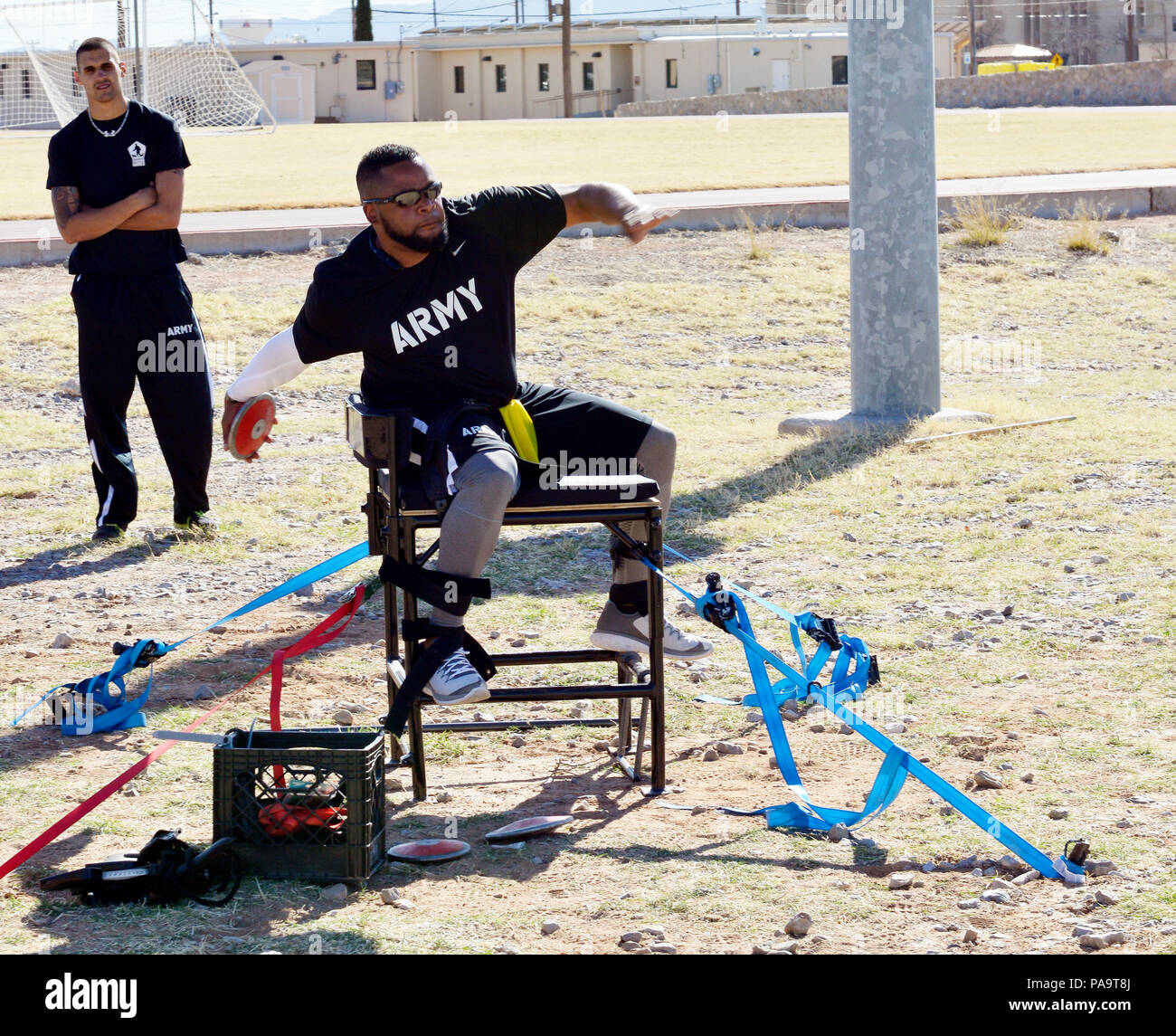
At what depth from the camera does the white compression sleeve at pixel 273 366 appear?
4.69 metres

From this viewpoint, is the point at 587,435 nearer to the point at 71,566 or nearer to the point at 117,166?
the point at 71,566

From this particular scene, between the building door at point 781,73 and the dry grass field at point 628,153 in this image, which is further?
the building door at point 781,73

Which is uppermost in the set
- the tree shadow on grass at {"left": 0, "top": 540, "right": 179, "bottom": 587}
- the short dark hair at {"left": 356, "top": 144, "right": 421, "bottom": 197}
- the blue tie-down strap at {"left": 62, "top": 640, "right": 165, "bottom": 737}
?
the short dark hair at {"left": 356, "top": 144, "right": 421, "bottom": 197}

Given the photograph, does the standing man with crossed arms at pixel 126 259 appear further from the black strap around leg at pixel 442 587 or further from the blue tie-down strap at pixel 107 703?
the black strap around leg at pixel 442 587

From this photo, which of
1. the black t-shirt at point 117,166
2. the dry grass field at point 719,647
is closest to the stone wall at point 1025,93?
the dry grass field at point 719,647

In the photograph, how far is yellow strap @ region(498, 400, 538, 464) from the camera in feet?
15.0

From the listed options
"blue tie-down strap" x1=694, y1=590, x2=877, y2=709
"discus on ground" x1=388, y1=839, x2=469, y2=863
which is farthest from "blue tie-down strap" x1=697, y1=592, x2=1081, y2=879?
"discus on ground" x1=388, y1=839, x2=469, y2=863

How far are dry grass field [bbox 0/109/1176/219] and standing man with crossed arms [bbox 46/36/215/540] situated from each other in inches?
442

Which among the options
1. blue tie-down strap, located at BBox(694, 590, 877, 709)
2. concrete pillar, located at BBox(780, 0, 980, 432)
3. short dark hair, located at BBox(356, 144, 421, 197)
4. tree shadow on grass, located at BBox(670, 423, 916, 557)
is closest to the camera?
blue tie-down strap, located at BBox(694, 590, 877, 709)

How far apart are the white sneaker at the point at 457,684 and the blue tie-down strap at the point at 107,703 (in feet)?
3.74

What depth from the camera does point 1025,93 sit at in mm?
48094

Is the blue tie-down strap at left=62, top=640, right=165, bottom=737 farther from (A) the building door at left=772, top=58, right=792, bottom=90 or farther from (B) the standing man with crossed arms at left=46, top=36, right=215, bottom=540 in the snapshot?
(A) the building door at left=772, top=58, right=792, bottom=90

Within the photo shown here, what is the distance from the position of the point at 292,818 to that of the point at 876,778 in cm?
159
